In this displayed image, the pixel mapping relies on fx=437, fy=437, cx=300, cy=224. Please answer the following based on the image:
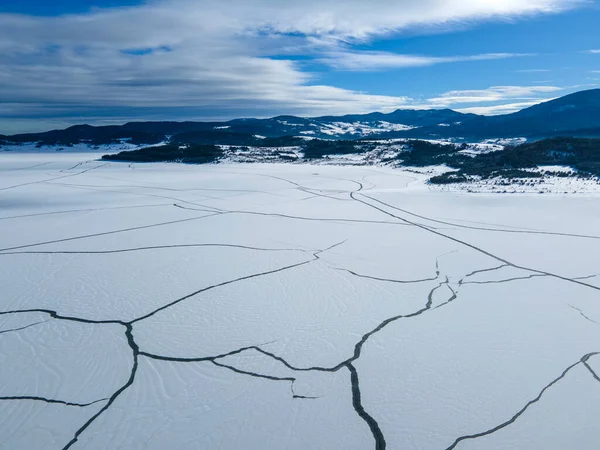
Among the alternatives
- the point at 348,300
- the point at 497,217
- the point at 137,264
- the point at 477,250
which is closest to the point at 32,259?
the point at 137,264

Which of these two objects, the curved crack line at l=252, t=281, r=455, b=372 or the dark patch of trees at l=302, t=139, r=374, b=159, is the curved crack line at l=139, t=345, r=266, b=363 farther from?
the dark patch of trees at l=302, t=139, r=374, b=159

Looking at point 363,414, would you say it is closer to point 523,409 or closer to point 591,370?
point 523,409

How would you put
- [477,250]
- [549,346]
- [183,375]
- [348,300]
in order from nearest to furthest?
[183,375], [549,346], [348,300], [477,250]

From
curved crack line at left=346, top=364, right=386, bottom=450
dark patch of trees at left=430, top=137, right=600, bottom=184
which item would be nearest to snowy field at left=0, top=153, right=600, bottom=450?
curved crack line at left=346, top=364, right=386, bottom=450

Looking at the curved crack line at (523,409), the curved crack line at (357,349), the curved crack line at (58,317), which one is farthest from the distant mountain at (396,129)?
the curved crack line at (523,409)

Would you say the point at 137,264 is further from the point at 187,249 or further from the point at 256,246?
the point at 256,246

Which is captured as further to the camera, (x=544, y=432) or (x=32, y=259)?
(x=32, y=259)
